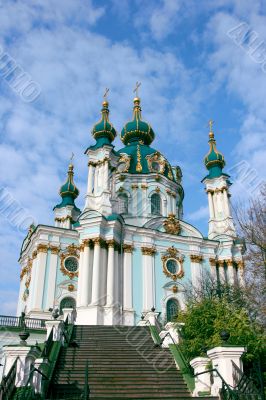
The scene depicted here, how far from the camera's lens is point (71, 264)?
103ft

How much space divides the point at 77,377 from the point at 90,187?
67.8 ft

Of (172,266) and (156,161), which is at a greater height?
(156,161)

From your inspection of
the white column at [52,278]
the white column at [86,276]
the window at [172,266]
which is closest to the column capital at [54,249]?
the white column at [52,278]

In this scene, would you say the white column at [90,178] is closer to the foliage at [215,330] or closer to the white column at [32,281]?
the white column at [32,281]

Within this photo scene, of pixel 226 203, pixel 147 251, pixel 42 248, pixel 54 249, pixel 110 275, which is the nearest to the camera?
pixel 110 275

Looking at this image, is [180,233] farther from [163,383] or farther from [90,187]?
[163,383]

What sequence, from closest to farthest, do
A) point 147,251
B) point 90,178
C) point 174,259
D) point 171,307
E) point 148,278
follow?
point 148,278 → point 171,307 → point 147,251 → point 174,259 → point 90,178

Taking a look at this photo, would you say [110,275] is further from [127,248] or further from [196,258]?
[196,258]

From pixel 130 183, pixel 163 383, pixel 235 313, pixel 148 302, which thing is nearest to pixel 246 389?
pixel 163 383

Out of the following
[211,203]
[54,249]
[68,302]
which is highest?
[211,203]

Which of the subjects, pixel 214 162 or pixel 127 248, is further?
pixel 214 162

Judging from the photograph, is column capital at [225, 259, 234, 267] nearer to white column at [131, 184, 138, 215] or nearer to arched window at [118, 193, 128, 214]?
white column at [131, 184, 138, 215]

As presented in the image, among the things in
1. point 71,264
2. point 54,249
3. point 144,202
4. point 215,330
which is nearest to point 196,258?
point 144,202

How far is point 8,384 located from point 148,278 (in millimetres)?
20182
